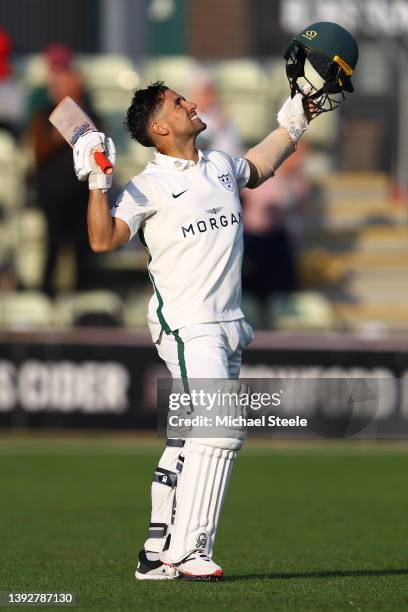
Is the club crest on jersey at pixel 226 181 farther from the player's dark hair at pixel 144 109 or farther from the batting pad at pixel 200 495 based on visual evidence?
the batting pad at pixel 200 495

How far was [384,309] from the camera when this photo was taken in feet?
62.6

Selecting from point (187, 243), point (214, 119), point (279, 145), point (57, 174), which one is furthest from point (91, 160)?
point (214, 119)

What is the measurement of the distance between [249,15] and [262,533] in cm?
1500

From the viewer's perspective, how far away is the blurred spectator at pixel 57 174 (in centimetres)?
1705

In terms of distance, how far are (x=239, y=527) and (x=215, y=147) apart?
8.69m

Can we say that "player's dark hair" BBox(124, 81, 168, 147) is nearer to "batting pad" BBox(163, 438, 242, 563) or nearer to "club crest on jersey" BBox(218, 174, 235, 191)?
"club crest on jersey" BBox(218, 174, 235, 191)

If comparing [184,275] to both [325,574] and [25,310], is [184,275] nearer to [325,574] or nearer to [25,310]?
[325,574]

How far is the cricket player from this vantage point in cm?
617

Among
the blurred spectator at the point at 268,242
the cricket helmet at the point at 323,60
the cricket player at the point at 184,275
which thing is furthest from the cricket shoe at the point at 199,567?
the blurred spectator at the point at 268,242

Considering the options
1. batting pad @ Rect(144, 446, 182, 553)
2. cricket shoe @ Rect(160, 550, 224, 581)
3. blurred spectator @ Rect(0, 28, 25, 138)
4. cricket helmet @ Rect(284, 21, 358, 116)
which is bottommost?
cricket shoe @ Rect(160, 550, 224, 581)

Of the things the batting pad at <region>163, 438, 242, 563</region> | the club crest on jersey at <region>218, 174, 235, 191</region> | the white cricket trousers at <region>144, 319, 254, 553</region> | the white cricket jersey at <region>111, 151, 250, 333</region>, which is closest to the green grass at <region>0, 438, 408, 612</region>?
the batting pad at <region>163, 438, 242, 563</region>

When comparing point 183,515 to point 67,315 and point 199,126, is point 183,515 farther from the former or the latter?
point 67,315

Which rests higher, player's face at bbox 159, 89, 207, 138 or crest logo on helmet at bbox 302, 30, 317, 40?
crest logo on helmet at bbox 302, 30, 317, 40

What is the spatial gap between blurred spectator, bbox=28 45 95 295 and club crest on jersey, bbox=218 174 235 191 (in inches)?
417
